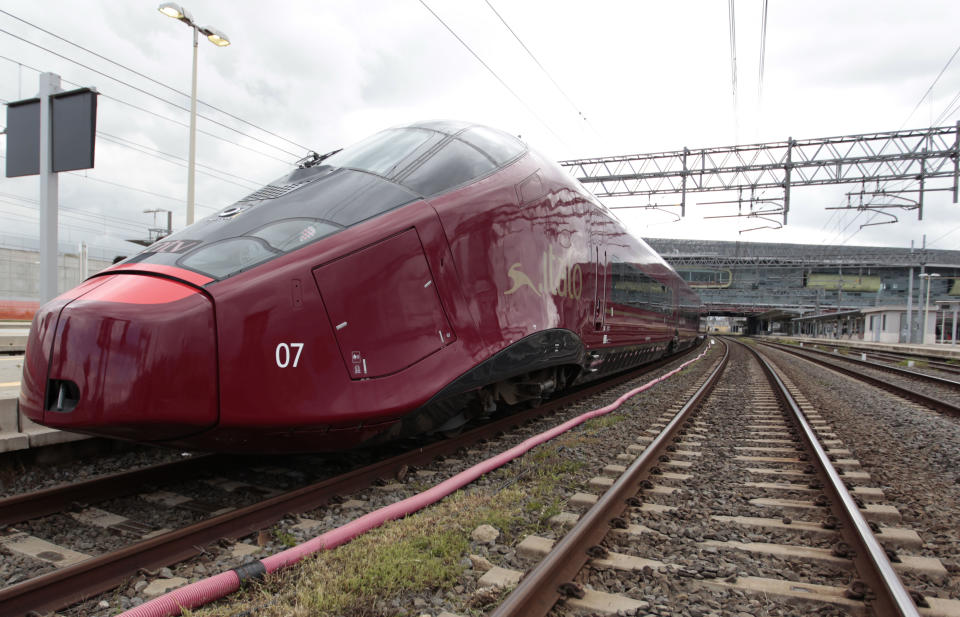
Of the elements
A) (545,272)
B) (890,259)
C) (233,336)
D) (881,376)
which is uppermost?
(890,259)

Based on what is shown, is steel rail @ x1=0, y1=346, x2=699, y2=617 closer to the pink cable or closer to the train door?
the pink cable

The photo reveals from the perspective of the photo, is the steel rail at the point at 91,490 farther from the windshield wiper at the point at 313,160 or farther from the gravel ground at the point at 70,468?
the windshield wiper at the point at 313,160

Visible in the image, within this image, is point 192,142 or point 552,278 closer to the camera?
point 552,278

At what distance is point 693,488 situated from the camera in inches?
172

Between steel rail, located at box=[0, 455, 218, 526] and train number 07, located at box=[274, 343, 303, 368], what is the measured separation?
1.75 metres

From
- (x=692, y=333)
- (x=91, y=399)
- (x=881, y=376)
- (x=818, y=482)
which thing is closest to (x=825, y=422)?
(x=818, y=482)

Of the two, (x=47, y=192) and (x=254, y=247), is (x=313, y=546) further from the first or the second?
(x=47, y=192)

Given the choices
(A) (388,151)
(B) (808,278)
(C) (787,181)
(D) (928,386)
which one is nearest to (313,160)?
(A) (388,151)

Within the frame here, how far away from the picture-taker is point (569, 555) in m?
2.87

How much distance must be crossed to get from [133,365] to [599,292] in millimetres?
6441

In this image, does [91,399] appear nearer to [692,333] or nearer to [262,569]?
[262,569]

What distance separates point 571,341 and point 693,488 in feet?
9.26

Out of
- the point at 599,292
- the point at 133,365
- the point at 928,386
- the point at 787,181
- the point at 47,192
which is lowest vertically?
the point at 928,386

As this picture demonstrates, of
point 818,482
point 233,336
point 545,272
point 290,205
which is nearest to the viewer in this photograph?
point 233,336
